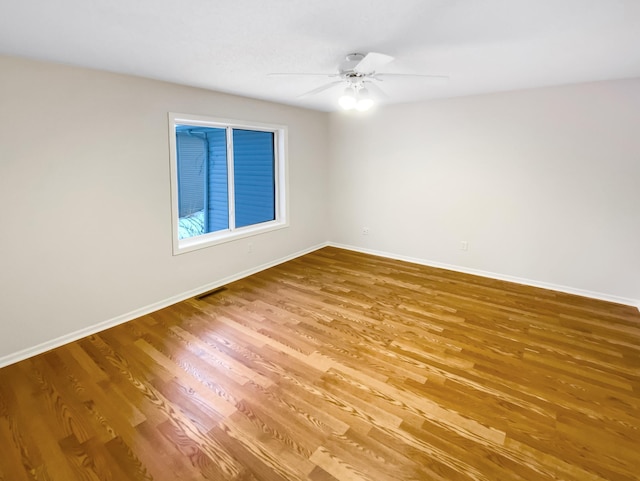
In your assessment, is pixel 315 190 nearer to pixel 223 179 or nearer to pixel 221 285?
pixel 223 179

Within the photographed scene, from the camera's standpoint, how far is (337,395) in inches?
87.8

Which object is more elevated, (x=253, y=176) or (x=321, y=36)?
(x=321, y=36)

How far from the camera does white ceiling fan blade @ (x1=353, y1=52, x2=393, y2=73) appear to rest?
2.23 meters

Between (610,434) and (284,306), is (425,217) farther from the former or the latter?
(610,434)

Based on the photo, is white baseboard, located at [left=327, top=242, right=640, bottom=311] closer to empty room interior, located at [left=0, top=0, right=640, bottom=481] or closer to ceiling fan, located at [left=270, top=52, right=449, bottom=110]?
empty room interior, located at [left=0, top=0, right=640, bottom=481]

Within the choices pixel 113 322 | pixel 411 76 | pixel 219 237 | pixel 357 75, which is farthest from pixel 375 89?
pixel 113 322

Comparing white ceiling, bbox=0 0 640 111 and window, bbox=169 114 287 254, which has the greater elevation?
white ceiling, bbox=0 0 640 111

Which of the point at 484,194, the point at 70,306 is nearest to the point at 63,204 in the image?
the point at 70,306

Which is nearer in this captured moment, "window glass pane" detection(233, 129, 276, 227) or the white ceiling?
the white ceiling

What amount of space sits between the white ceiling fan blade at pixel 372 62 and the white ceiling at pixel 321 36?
0.35ft

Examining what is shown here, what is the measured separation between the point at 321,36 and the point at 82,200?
2.41 m

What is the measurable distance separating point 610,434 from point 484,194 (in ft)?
9.86

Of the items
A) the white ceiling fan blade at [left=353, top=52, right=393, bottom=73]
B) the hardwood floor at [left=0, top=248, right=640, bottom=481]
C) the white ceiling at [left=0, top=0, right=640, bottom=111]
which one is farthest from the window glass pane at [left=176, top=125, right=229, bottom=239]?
the white ceiling fan blade at [left=353, top=52, right=393, bottom=73]

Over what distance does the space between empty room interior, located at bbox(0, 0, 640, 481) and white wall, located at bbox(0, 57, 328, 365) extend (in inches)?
0.7
